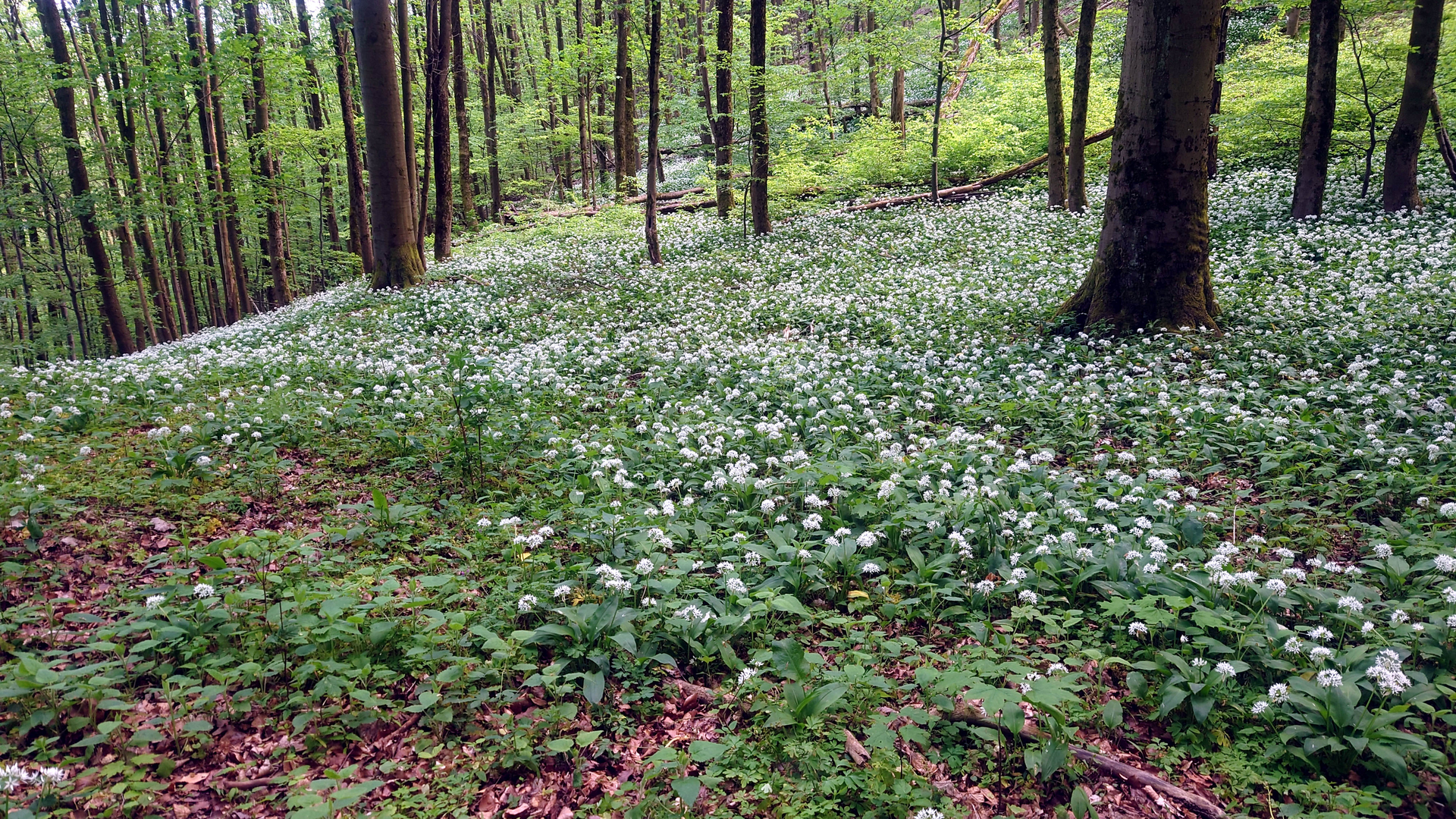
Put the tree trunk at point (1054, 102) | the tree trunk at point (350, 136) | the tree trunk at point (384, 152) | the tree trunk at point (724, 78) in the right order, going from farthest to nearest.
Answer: the tree trunk at point (350, 136) → the tree trunk at point (724, 78) → the tree trunk at point (1054, 102) → the tree trunk at point (384, 152)

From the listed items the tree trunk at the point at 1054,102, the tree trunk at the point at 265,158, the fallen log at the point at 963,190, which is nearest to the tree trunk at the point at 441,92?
the tree trunk at the point at 265,158

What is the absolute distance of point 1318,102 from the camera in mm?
12195

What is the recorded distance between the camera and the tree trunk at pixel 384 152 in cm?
1399

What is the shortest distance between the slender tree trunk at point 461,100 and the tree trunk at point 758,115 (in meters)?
8.06

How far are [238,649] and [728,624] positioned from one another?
2477 mm

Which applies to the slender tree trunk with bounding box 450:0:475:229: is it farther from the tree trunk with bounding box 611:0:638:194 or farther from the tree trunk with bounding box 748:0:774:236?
the tree trunk with bounding box 748:0:774:236

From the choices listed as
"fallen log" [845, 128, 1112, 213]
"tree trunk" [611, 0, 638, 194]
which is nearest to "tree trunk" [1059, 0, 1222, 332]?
"fallen log" [845, 128, 1112, 213]

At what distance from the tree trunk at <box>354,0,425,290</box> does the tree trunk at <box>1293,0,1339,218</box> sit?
56.9 ft

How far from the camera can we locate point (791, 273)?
48.0 ft

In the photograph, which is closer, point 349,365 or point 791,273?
point 349,365

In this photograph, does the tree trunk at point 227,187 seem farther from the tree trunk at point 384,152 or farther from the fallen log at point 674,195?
the fallen log at point 674,195

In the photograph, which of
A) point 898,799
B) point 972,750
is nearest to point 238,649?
point 898,799

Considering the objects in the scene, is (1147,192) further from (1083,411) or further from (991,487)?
(991,487)

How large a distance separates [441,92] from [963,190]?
49.6 feet
